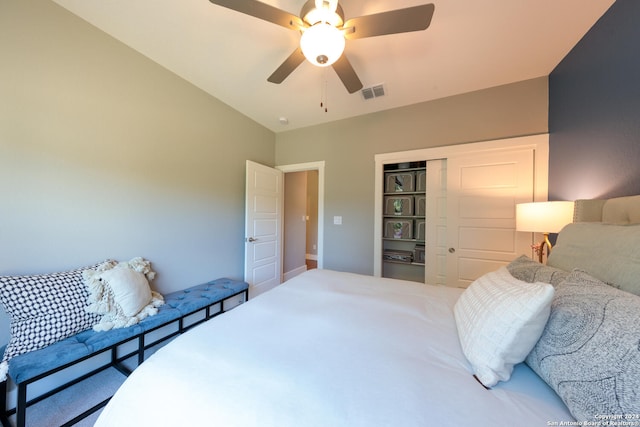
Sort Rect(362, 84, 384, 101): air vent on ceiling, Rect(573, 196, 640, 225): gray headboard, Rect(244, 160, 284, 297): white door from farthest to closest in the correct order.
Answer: Rect(244, 160, 284, 297): white door
Rect(362, 84, 384, 101): air vent on ceiling
Rect(573, 196, 640, 225): gray headboard

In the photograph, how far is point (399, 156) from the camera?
274 centimetres

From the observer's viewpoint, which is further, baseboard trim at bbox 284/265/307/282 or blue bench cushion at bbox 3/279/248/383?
baseboard trim at bbox 284/265/307/282

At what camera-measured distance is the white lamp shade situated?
152 centimetres

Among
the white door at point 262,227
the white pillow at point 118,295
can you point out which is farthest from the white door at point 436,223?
the white pillow at point 118,295

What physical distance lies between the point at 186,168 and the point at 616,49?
11.6ft

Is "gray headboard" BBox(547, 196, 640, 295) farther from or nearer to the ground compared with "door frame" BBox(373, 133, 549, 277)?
nearer to the ground

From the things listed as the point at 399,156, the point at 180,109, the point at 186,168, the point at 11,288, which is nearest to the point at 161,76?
the point at 180,109

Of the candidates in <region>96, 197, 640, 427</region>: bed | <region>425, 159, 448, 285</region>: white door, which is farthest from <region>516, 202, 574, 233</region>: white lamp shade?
<region>425, 159, 448, 285</region>: white door

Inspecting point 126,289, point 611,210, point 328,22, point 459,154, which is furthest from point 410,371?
point 459,154

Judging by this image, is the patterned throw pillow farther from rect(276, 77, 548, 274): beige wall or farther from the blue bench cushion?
rect(276, 77, 548, 274): beige wall

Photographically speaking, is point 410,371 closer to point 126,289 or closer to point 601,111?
point 126,289

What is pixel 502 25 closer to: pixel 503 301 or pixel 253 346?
pixel 503 301

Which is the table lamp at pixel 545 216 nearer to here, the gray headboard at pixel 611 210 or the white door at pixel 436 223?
the gray headboard at pixel 611 210

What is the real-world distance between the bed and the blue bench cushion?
3.03 ft
